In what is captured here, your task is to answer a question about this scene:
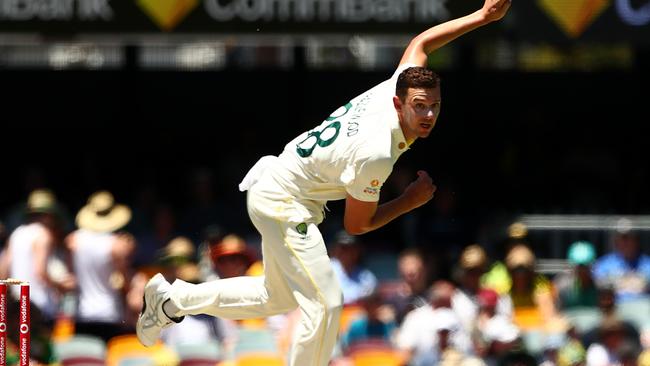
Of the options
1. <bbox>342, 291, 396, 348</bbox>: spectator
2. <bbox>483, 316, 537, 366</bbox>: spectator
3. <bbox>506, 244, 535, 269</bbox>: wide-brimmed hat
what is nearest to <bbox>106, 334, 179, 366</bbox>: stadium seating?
<bbox>342, 291, 396, 348</bbox>: spectator

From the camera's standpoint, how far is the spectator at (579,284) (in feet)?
39.2

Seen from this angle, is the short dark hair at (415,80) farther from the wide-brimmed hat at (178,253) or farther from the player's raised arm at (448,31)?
the wide-brimmed hat at (178,253)

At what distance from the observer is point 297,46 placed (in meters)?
16.5

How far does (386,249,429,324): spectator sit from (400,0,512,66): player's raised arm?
3.81m

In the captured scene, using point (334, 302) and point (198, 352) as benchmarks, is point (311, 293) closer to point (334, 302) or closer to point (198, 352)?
point (334, 302)

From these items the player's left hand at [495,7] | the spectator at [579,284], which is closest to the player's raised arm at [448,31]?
the player's left hand at [495,7]

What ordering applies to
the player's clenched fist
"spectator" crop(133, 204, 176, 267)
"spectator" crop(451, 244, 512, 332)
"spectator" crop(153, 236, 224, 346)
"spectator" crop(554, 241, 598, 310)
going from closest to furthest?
the player's clenched fist < "spectator" crop(153, 236, 224, 346) < "spectator" crop(451, 244, 512, 332) < "spectator" crop(554, 241, 598, 310) < "spectator" crop(133, 204, 176, 267)

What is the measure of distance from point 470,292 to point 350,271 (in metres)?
1.00

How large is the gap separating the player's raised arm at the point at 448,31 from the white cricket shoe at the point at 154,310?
1.85 meters

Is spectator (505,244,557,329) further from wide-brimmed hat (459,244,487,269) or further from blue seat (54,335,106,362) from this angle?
blue seat (54,335,106,362)

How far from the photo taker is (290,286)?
784 centimetres

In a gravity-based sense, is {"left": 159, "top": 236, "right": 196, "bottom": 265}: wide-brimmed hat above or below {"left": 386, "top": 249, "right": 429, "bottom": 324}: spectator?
above

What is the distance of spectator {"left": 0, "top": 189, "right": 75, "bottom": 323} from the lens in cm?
1160

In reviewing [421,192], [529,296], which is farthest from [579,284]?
[421,192]
